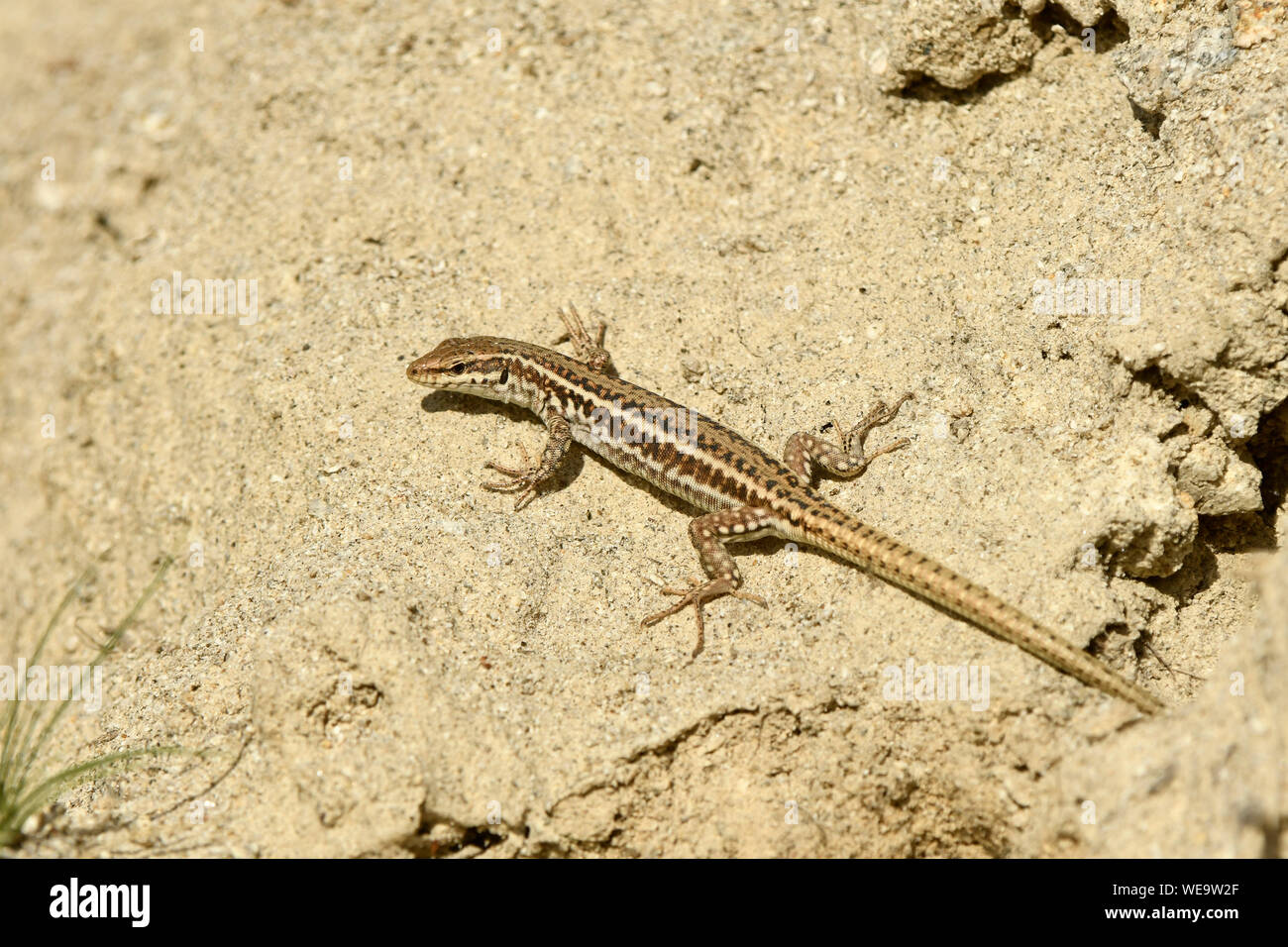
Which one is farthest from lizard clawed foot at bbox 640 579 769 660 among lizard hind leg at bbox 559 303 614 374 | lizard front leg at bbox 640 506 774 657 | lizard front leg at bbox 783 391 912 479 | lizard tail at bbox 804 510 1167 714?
lizard hind leg at bbox 559 303 614 374

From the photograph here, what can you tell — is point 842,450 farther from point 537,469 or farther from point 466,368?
point 466,368

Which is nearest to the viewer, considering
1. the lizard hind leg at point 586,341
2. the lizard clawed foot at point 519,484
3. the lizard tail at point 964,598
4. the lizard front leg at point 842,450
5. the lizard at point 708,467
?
the lizard tail at point 964,598

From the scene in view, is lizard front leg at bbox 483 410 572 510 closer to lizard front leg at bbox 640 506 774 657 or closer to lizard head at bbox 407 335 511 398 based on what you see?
lizard head at bbox 407 335 511 398

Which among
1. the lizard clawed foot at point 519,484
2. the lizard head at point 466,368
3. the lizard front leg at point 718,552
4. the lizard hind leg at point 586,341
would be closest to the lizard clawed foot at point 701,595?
the lizard front leg at point 718,552

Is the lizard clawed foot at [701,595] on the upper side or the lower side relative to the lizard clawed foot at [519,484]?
lower

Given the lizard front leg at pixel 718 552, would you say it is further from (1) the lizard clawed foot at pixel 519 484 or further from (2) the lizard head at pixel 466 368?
(2) the lizard head at pixel 466 368

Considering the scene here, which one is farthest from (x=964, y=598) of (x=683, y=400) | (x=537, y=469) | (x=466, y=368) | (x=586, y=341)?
(x=466, y=368)

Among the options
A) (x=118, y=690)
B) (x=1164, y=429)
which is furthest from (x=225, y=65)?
(x=1164, y=429)

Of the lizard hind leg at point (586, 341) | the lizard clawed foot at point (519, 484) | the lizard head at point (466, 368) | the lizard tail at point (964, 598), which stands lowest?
the lizard tail at point (964, 598)
